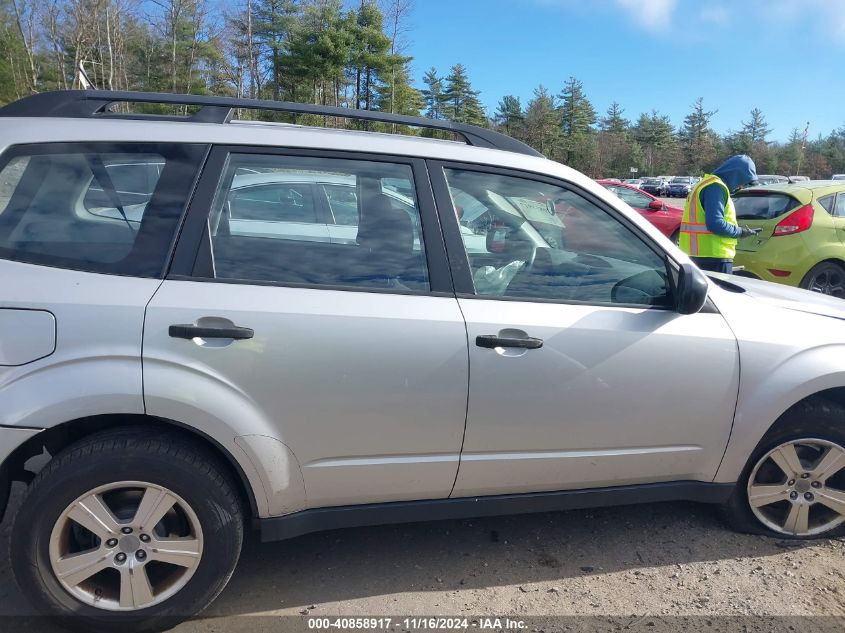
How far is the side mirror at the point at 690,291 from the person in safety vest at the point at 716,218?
2.87m

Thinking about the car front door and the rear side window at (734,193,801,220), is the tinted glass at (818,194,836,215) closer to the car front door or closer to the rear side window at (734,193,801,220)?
the rear side window at (734,193,801,220)

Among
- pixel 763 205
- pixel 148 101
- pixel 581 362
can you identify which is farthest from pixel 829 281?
pixel 148 101

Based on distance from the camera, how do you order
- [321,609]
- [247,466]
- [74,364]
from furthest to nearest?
[321,609] → [247,466] → [74,364]

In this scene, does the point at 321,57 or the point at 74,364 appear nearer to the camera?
the point at 74,364

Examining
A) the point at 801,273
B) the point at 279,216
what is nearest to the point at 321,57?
the point at 801,273

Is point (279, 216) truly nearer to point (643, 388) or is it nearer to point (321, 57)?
point (643, 388)

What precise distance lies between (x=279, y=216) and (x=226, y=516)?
1191 mm

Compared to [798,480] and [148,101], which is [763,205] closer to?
[798,480]

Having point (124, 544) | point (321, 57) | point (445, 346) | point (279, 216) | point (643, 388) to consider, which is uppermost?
point (321, 57)

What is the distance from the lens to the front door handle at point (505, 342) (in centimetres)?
239

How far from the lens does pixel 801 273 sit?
22.3 ft

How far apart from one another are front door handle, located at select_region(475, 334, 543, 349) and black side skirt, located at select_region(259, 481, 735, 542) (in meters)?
0.66

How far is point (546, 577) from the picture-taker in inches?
107

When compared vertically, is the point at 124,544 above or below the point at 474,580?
above
